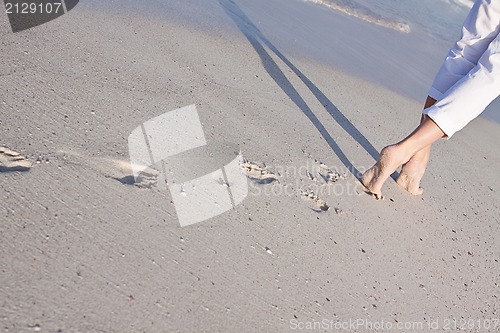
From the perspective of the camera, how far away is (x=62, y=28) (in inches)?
122

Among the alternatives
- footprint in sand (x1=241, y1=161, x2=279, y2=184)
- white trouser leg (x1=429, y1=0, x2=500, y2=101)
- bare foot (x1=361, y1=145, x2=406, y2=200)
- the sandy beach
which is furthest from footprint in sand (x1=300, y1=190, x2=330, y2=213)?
white trouser leg (x1=429, y1=0, x2=500, y2=101)

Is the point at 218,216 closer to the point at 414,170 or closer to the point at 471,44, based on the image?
the point at 414,170

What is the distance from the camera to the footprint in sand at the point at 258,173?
7.72 ft

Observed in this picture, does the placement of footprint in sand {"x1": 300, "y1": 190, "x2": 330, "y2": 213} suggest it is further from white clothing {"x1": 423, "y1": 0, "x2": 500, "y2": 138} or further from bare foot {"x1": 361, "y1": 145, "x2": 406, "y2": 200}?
white clothing {"x1": 423, "y1": 0, "x2": 500, "y2": 138}

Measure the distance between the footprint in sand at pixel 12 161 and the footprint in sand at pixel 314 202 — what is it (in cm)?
111

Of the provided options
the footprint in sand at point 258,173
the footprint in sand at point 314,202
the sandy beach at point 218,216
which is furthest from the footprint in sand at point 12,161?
the footprint in sand at point 314,202

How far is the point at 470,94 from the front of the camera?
2.40 m

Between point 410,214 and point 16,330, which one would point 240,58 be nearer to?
point 410,214

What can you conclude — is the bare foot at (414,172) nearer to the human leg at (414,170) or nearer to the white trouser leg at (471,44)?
the human leg at (414,170)

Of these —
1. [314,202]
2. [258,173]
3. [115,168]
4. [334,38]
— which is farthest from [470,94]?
[334,38]

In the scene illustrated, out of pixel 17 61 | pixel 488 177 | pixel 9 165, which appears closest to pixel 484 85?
pixel 488 177

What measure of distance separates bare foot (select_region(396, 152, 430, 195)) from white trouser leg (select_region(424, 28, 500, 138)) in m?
0.29

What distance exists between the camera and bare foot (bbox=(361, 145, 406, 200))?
2494mm

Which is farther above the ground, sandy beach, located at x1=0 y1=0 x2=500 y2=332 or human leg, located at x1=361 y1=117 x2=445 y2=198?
human leg, located at x1=361 y1=117 x2=445 y2=198
